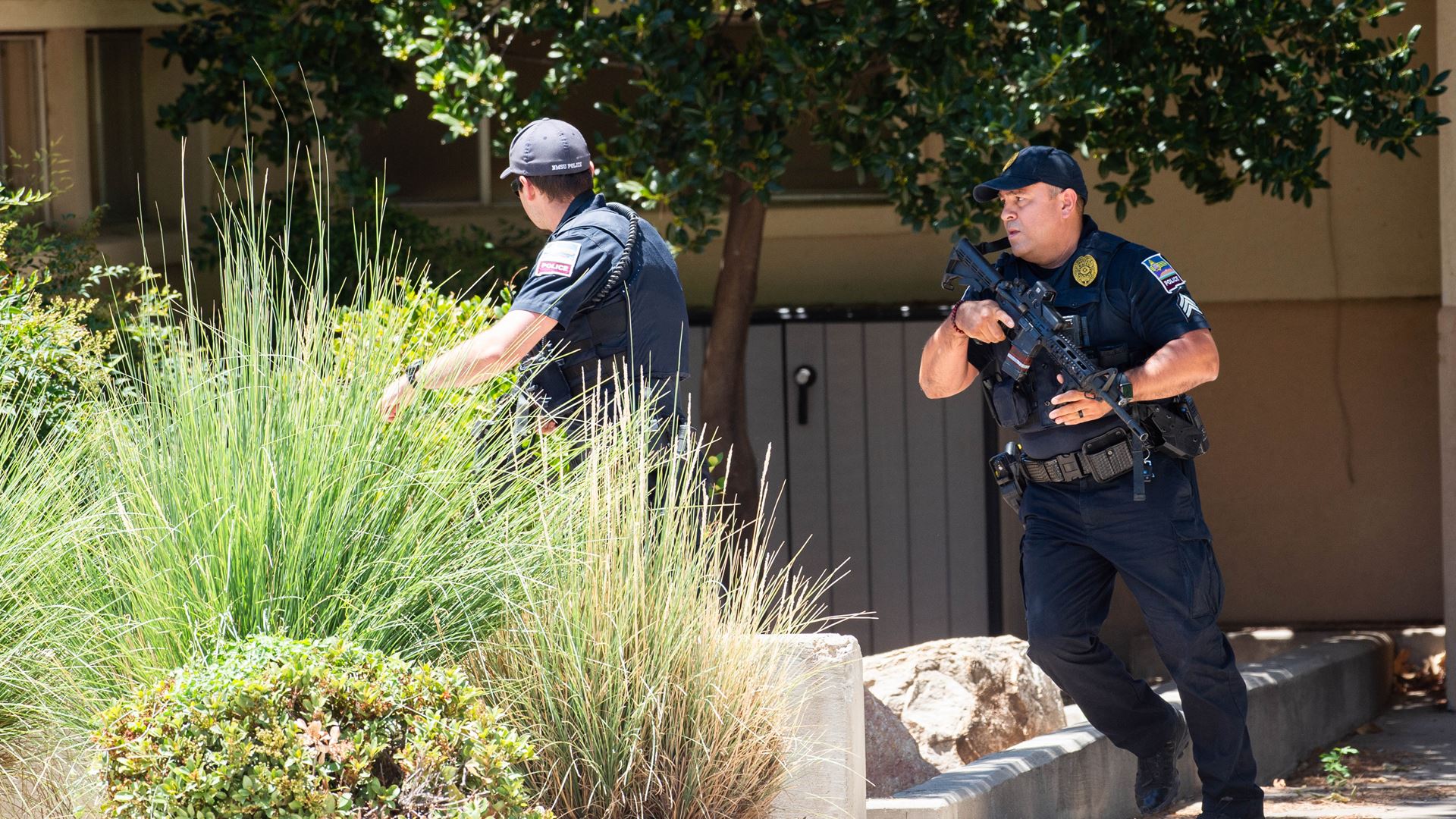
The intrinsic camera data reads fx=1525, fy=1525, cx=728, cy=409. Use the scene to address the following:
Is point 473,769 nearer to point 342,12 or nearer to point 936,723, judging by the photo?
point 936,723

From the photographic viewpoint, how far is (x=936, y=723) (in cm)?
496

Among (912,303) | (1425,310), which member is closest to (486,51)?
(912,303)

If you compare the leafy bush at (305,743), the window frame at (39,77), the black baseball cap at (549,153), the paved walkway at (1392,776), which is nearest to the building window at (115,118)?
the window frame at (39,77)

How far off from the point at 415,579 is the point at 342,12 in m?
4.15

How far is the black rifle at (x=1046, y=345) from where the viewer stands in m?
3.83

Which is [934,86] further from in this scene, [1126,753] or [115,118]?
[115,118]

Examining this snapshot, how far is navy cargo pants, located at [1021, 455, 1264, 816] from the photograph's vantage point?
3.91 metres

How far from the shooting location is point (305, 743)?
2637 mm

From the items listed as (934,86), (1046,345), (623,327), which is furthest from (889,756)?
(934,86)

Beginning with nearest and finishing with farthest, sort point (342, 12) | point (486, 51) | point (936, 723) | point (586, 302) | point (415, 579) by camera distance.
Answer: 1. point (415, 579)
2. point (586, 302)
3. point (936, 723)
4. point (486, 51)
5. point (342, 12)

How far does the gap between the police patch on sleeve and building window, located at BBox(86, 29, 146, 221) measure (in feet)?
14.3

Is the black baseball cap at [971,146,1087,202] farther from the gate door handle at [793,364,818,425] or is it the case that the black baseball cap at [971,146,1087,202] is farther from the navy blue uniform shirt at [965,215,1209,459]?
the gate door handle at [793,364,818,425]

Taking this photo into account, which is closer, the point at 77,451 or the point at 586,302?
the point at 77,451

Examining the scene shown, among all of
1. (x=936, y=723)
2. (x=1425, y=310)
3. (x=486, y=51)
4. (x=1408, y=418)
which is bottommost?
(x=936, y=723)
